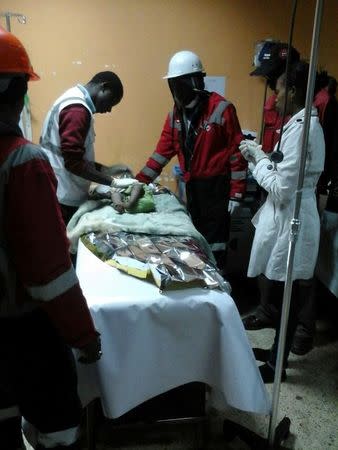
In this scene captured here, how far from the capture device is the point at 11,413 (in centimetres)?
108

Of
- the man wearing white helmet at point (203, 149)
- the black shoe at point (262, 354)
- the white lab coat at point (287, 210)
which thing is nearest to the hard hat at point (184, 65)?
the man wearing white helmet at point (203, 149)

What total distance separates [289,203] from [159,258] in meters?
0.69

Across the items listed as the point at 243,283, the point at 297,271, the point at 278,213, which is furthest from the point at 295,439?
the point at 243,283

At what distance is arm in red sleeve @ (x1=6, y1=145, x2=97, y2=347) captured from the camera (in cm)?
90

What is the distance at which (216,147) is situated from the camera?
234 centimetres

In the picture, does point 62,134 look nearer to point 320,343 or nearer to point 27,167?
point 27,167

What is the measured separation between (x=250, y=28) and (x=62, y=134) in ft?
6.01

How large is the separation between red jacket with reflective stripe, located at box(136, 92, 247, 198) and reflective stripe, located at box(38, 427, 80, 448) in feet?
5.17

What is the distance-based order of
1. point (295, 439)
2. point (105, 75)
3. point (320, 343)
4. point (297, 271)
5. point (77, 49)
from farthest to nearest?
point (77, 49), point (320, 343), point (105, 75), point (297, 271), point (295, 439)

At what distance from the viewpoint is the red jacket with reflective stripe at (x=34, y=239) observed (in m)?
0.90

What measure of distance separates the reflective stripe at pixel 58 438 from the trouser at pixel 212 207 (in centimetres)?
152

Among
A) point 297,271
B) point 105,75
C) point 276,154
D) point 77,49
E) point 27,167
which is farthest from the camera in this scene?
point 77,49

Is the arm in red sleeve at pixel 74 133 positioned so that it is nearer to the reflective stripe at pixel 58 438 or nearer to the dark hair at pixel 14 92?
the dark hair at pixel 14 92

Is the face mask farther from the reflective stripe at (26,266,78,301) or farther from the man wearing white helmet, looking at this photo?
the reflective stripe at (26,266,78,301)
